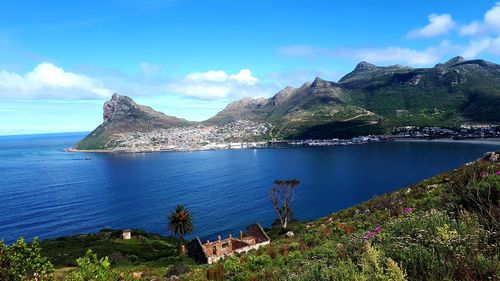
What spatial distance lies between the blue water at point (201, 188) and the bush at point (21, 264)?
6791 centimetres

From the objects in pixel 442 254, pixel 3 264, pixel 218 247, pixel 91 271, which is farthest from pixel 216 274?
pixel 218 247

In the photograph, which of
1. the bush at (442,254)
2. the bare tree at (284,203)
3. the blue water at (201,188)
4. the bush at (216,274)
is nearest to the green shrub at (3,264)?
the bush at (216,274)

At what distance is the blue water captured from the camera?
89250 mm

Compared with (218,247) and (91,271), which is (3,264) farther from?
(218,247)

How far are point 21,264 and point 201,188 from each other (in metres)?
117

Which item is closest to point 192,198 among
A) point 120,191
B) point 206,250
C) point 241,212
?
point 241,212

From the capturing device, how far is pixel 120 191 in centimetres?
13125

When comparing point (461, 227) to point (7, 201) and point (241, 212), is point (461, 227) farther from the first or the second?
point (7, 201)

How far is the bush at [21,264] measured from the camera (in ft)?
29.9

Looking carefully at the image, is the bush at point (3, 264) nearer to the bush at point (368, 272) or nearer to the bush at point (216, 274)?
the bush at point (368, 272)

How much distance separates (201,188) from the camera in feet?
411

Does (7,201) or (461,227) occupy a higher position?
(461,227)

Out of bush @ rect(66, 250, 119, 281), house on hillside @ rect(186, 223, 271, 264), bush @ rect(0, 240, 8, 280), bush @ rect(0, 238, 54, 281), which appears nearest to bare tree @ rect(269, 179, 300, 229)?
house on hillside @ rect(186, 223, 271, 264)

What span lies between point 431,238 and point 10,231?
98112 millimetres
